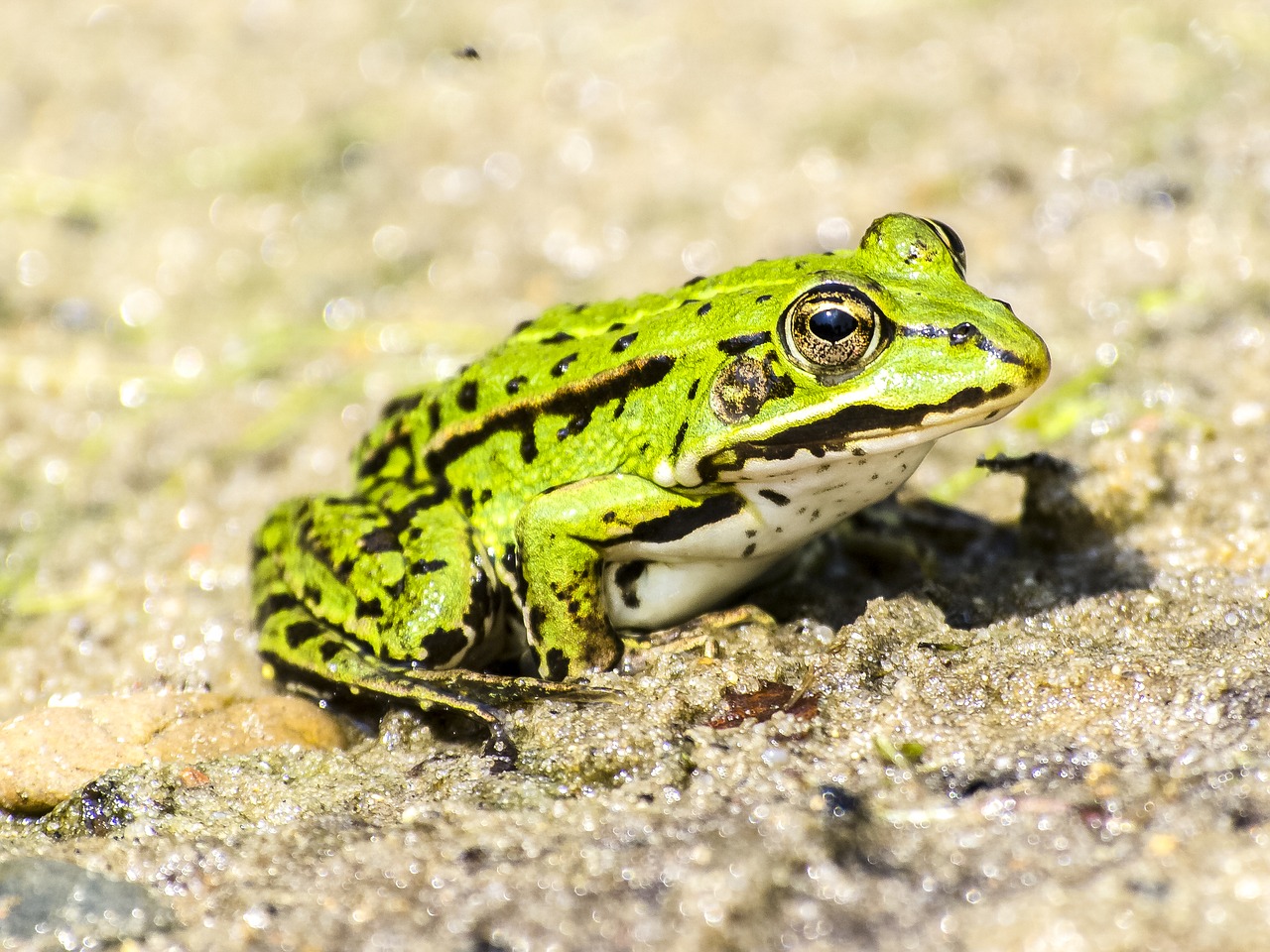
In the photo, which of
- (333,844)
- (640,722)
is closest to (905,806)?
(640,722)

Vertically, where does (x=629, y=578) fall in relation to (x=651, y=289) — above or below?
below

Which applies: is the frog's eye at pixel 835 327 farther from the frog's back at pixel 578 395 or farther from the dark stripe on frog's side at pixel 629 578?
the dark stripe on frog's side at pixel 629 578

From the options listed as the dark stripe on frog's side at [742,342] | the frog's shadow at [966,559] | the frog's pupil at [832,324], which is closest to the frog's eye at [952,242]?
the frog's pupil at [832,324]

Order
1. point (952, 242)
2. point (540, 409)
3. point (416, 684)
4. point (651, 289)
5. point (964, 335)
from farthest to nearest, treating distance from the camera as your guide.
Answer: point (651, 289) → point (540, 409) → point (952, 242) → point (416, 684) → point (964, 335)

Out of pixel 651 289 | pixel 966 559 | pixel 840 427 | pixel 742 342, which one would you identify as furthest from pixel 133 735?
pixel 651 289

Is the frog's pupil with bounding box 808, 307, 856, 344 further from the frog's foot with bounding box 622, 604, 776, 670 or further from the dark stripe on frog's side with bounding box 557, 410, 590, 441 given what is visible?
the frog's foot with bounding box 622, 604, 776, 670

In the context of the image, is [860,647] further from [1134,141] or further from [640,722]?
[1134,141]

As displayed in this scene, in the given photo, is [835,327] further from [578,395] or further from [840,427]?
[578,395]
